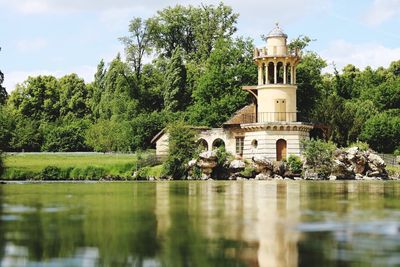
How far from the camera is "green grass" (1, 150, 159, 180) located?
2341 inches

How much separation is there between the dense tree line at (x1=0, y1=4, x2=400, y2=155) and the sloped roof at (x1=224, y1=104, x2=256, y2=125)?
2803mm

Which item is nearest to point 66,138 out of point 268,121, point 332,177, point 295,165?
point 268,121

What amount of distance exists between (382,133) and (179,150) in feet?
73.0

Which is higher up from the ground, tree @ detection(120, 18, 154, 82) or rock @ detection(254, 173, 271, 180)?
tree @ detection(120, 18, 154, 82)

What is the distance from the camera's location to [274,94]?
66.1m

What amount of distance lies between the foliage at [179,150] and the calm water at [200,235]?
34927 millimetres

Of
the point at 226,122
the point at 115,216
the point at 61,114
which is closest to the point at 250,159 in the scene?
the point at 226,122

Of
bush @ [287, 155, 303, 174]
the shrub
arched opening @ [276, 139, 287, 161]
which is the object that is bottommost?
the shrub

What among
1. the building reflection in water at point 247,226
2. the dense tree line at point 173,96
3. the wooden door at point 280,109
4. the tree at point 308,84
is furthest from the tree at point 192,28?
the building reflection in water at point 247,226

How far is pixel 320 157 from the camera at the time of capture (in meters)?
60.6

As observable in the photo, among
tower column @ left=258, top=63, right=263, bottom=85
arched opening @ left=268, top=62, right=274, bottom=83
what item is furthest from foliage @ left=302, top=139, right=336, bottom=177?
arched opening @ left=268, top=62, right=274, bottom=83

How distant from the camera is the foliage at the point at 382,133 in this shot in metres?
72.8

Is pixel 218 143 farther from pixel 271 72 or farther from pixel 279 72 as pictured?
pixel 279 72

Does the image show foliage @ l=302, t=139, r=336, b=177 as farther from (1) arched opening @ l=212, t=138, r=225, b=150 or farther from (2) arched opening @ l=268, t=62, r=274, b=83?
(1) arched opening @ l=212, t=138, r=225, b=150
